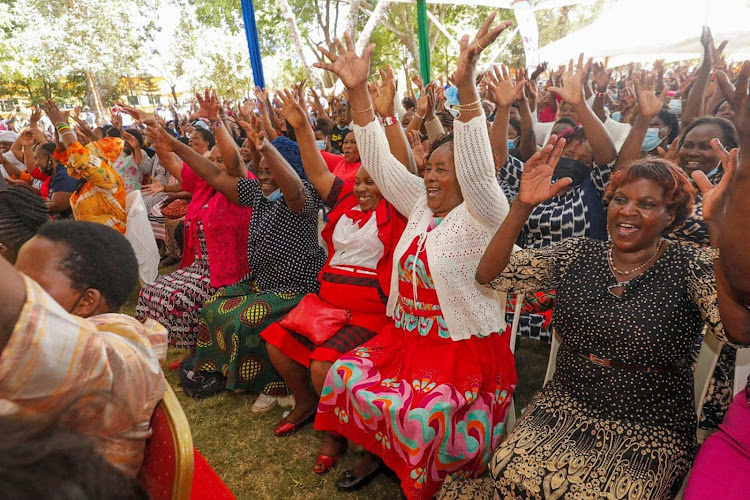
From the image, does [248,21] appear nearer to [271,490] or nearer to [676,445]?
[271,490]

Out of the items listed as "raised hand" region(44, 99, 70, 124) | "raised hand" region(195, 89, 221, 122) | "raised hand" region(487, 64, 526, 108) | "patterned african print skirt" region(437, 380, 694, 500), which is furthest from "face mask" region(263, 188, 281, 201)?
"raised hand" region(44, 99, 70, 124)

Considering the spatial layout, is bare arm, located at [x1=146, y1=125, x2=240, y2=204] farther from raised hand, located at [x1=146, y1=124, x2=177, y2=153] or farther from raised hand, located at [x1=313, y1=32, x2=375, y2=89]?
raised hand, located at [x1=313, y1=32, x2=375, y2=89]

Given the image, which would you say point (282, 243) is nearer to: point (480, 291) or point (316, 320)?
point (316, 320)

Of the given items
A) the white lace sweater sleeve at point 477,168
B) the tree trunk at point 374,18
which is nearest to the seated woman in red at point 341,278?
the white lace sweater sleeve at point 477,168

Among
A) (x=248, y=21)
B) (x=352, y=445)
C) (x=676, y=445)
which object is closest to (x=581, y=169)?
(x=676, y=445)

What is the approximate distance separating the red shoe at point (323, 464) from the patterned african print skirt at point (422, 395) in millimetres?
224

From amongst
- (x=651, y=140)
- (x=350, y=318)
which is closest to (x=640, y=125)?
(x=651, y=140)

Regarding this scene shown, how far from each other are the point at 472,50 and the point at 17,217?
216 cm

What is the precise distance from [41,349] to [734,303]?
69.9 inches

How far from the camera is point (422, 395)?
217 centimetres

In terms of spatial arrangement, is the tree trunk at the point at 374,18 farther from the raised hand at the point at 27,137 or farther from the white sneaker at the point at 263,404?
the white sneaker at the point at 263,404

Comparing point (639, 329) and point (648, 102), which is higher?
point (648, 102)

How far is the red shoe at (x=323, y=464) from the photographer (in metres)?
2.62

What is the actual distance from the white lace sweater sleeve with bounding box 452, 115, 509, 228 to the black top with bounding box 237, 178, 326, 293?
1368 mm
